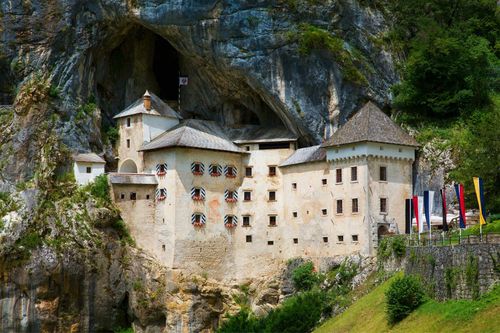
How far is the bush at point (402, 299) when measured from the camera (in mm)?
54938

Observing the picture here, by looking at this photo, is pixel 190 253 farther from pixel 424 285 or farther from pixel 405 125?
pixel 424 285

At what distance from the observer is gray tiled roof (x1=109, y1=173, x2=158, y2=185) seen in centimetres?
7932

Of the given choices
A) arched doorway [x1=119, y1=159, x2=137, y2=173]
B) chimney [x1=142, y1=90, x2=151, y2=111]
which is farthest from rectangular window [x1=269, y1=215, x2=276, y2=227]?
chimney [x1=142, y1=90, x2=151, y2=111]

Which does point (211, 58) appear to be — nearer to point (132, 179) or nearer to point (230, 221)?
point (132, 179)

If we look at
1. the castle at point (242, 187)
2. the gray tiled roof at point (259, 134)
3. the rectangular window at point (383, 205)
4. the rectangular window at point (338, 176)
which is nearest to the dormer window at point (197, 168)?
the castle at point (242, 187)

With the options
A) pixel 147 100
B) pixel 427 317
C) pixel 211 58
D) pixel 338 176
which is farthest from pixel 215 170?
pixel 427 317

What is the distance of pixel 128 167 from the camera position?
82750 mm

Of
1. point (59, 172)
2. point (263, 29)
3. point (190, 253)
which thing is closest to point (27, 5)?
point (59, 172)

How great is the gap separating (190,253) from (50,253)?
436 inches

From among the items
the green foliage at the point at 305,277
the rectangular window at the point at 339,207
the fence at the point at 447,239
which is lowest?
the green foliage at the point at 305,277

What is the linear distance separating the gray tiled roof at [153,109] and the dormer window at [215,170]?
6.41 metres

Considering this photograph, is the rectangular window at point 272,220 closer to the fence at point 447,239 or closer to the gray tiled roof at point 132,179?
the gray tiled roof at point 132,179

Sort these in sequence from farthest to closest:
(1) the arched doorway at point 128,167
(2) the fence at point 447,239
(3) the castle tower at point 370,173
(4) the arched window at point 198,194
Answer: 1. (1) the arched doorway at point 128,167
2. (4) the arched window at point 198,194
3. (3) the castle tower at point 370,173
4. (2) the fence at point 447,239

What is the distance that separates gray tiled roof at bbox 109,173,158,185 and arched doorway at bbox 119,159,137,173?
2328 millimetres
